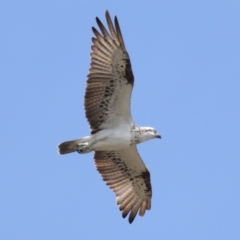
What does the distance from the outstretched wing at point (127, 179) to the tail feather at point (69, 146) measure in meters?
1.12

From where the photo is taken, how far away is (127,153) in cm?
2053

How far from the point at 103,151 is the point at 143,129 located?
52.6 inches

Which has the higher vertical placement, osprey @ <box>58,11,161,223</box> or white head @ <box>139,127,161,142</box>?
osprey @ <box>58,11,161,223</box>

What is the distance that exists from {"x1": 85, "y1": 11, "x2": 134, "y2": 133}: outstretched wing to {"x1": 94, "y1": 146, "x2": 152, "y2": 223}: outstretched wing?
1608 millimetres

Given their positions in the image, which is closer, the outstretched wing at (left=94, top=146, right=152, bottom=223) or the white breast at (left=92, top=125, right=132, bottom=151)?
the white breast at (left=92, top=125, right=132, bottom=151)

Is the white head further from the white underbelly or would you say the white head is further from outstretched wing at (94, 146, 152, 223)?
outstretched wing at (94, 146, 152, 223)

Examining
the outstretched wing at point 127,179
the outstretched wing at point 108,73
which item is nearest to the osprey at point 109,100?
the outstretched wing at point 108,73

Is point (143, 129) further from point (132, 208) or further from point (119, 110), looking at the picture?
point (132, 208)

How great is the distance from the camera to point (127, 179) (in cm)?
2100

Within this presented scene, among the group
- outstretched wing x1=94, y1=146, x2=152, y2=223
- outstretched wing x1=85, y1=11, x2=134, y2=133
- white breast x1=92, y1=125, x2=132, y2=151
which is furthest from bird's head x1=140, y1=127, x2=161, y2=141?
outstretched wing x1=94, y1=146, x2=152, y2=223

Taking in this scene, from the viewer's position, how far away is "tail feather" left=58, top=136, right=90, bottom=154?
1945 centimetres

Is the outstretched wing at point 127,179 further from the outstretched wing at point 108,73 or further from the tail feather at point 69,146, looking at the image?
the outstretched wing at point 108,73

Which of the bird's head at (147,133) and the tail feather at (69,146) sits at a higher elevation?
the tail feather at (69,146)

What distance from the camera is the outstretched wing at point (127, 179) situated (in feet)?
67.7
